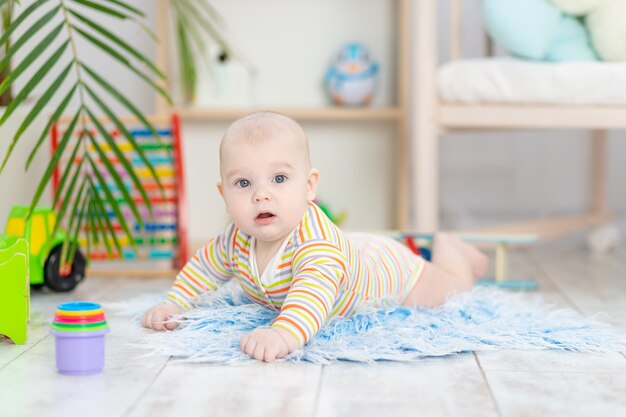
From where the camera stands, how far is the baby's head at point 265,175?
47.9 inches

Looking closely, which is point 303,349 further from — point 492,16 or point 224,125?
point 224,125

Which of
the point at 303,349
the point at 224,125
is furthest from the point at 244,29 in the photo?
the point at 303,349

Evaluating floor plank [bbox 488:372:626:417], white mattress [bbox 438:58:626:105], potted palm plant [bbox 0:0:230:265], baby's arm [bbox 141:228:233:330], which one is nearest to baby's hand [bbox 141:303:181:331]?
baby's arm [bbox 141:228:233:330]

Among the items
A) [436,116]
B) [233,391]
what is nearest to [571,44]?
[436,116]

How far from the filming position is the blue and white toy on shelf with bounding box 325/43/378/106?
2.35 metres

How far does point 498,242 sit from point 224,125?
0.96 metres

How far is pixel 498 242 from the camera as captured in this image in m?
1.77

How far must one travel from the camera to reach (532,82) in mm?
1778

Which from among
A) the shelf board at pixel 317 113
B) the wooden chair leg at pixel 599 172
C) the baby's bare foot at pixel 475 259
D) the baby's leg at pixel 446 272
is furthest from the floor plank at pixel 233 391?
the wooden chair leg at pixel 599 172

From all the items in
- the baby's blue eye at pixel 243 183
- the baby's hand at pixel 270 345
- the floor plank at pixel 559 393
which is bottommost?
the floor plank at pixel 559 393

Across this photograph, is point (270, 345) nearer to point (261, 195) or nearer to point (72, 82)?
point (261, 195)

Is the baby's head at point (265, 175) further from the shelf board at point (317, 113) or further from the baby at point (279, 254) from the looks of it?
the shelf board at point (317, 113)

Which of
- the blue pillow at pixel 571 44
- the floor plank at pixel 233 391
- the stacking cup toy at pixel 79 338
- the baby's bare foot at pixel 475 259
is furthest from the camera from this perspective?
the blue pillow at pixel 571 44

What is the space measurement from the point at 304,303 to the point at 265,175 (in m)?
0.18
